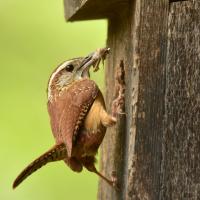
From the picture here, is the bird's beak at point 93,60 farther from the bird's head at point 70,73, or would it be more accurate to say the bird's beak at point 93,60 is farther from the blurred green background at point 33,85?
the blurred green background at point 33,85

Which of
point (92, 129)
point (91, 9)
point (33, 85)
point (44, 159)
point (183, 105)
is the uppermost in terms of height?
point (91, 9)

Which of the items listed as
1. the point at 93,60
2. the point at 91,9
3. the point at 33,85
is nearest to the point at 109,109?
the point at 93,60

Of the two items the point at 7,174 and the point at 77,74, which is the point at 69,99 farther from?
the point at 7,174

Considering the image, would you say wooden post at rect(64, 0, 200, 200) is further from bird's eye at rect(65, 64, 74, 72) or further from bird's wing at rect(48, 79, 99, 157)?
bird's eye at rect(65, 64, 74, 72)

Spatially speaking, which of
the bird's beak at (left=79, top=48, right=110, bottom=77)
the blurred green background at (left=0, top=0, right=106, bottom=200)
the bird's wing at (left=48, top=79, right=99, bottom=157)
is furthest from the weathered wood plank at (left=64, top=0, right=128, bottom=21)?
the blurred green background at (left=0, top=0, right=106, bottom=200)

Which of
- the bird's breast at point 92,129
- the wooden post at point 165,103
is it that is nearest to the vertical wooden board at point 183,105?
the wooden post at point 165,103

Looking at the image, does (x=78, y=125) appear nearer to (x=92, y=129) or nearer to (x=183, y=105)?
(x=92, y=129)
